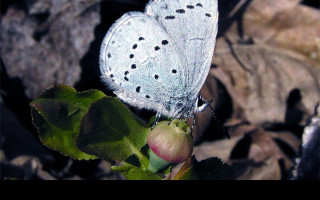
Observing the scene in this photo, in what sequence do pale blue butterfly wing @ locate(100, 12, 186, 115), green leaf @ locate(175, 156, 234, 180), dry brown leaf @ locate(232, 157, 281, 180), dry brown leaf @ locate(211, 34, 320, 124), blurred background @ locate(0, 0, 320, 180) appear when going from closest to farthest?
green leaf @ locate(175, 156, 234, 180)
pale blue butterfly wing @ locate(100, 12, 186, 115)
dry brown leaf @ locate(232, 157, 281, 180)
blurred background @ locate(0, 0, 320, 180)
dry brown leaf @ locate(211, 34, 320, 124)

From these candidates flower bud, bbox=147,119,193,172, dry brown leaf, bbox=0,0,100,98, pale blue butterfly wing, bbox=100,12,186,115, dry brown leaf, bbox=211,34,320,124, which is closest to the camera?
flower bud, bbox=147,119,193,172

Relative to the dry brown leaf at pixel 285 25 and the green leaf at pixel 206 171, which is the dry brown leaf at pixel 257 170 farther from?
the dry brown leaf at pixel 285 25

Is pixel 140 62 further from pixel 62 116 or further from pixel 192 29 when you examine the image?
pixel 62 116

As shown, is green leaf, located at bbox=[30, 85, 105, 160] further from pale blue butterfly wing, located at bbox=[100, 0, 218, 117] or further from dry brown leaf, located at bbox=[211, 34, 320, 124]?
dry brown leaf, located at bbox=[211, 34, 320, 124]

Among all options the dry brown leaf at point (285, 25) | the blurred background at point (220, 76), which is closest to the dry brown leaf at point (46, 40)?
the blurred background at point (220, 76)

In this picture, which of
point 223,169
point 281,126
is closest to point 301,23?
point 281,126

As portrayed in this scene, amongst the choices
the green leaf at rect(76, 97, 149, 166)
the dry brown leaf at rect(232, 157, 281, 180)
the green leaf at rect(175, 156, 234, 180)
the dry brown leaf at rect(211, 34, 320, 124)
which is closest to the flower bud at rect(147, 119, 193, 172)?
the green leaf at rect(175, 156, 234, 180)

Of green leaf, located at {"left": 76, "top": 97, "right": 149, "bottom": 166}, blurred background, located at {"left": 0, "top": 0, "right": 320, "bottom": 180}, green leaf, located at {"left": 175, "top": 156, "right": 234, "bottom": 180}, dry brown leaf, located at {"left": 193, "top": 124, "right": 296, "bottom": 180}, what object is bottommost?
dry brown leaf, located at {"left": 193, "top": 124, "right": 296, "bottom": 180}
